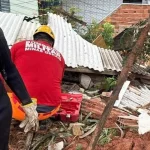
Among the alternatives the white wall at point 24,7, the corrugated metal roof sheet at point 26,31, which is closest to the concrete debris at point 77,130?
the corrugated metal roof sheet at point 26,31

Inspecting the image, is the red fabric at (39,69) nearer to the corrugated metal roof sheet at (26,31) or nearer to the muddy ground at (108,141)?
the muddy ground at (108,141)

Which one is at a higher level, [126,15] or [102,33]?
[126,15]

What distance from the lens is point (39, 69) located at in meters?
4.77

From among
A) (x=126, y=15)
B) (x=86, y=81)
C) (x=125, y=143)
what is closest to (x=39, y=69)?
(x=125, y=143)

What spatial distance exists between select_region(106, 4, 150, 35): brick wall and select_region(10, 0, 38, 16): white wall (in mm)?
2707

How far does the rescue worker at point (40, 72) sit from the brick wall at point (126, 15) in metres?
8.27

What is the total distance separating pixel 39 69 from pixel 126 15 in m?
8.78

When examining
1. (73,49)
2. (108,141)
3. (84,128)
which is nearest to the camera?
(108,141)

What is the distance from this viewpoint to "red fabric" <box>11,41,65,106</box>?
4734mm

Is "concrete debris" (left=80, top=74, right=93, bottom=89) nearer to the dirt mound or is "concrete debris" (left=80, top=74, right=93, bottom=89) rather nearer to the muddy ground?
the muddy ground

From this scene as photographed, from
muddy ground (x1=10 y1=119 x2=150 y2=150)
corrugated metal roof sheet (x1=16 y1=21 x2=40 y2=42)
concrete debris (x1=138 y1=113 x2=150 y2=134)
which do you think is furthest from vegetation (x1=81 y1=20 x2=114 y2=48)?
muddy ground (x1=10 y1=119 x2=150 y2=150)

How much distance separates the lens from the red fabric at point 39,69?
4.73 metres

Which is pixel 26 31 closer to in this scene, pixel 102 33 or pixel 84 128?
pixel 84 128

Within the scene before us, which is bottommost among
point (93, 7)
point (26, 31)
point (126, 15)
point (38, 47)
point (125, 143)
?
point (125, 143)
